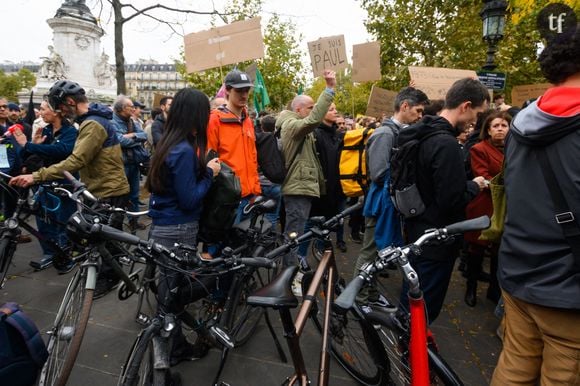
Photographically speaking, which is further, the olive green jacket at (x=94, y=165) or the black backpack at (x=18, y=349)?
the olive green jacket at (x=94, y=165)

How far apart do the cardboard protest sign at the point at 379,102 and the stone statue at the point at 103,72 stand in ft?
74.5

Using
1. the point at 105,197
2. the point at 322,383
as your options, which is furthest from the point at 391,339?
the point at 105,197

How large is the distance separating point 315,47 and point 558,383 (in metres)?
4.35

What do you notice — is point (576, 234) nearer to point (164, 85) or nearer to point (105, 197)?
point (105, 197)

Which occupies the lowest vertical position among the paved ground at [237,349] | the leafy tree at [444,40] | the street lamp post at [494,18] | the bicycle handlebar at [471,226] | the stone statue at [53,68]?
the paved ground at [237,349]

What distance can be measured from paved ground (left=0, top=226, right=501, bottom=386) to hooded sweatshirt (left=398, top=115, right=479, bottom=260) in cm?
116

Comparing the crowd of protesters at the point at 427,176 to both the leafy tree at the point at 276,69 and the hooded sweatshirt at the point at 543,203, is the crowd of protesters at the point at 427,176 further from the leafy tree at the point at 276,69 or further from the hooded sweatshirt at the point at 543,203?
the leafy tree at the point at 276,69

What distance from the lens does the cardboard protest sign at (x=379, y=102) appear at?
5.52 m

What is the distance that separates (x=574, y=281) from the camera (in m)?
1.42

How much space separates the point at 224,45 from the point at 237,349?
398cm

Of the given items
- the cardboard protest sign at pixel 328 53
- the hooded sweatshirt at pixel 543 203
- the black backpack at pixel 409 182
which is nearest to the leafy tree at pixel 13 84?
the cardboard protest sign at pixel 328 53

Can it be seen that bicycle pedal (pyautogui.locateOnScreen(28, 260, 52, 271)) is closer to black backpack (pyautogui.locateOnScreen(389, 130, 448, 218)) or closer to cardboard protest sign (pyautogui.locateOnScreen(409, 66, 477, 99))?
black backpack (pyautogui.locateOnScreen(389, 130, 448, 218))

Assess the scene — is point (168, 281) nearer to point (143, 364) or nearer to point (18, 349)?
point (143, 364)

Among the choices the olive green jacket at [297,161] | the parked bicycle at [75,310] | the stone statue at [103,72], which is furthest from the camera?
the stone statue at [103,72]
